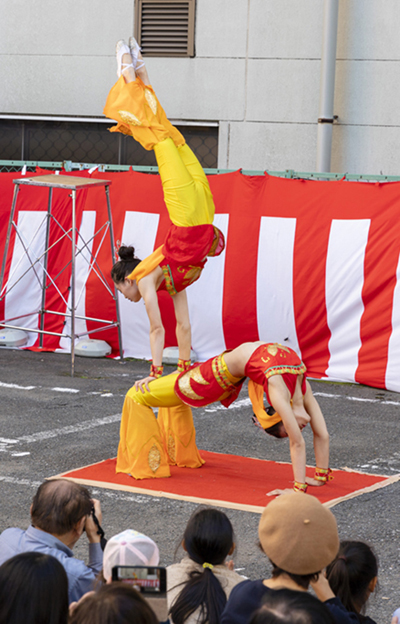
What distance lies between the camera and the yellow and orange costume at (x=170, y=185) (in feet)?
21.7

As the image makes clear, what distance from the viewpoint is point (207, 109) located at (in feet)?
39.9

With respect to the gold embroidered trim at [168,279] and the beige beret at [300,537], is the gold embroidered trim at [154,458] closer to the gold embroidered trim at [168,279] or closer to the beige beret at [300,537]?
the gold embroidered trim at [168,279]

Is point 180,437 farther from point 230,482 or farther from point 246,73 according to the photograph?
point 246,73

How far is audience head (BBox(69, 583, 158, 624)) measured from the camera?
72.8 inches

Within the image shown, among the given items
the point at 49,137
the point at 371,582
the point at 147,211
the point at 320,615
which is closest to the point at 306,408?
the point at 371,582

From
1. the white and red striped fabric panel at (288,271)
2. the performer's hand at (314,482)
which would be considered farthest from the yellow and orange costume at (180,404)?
the white and red striped fabric panel at (288,271)

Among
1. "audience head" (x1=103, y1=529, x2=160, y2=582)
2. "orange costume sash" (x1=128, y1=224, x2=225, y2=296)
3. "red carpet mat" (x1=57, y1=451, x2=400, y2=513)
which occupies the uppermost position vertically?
"orange costume sash" (x1=128, y1=224, x2=225, y2=296)

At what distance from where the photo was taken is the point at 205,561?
9.27 feet

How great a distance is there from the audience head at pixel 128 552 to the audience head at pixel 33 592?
0.27 meters

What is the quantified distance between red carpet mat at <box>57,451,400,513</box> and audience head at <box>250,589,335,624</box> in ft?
9.77

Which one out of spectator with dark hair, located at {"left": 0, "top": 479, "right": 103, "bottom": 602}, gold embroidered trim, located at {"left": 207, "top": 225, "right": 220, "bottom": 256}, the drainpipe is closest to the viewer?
spectator with dark hair, located at {"left": 0, "top": 479, "right": 103, "bottom": 602}

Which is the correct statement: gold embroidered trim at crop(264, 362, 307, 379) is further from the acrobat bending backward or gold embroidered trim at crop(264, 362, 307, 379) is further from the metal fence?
the metal fence

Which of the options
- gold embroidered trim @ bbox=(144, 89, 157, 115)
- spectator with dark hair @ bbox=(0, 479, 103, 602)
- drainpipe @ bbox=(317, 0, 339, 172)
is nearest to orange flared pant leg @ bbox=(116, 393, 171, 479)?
gold embroidered trim @ bbox=(144, 89, 157, 115)

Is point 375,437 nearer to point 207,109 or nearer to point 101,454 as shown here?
point 101,454
